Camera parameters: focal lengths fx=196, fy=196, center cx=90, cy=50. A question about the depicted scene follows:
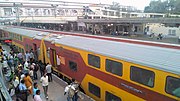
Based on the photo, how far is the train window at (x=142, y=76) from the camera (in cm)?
607

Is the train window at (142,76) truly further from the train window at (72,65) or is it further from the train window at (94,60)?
the train window at (72,65)

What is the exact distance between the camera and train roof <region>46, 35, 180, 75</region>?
5.70 m

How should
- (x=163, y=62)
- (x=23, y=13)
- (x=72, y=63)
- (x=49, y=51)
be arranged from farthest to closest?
(x=23, y=13), (x=49, y=51), (x=72, y=63), (x=163, y=62)

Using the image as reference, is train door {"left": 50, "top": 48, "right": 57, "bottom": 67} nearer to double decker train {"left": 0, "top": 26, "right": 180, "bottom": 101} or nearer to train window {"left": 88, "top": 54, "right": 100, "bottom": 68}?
double decker train {"left": 0, "top": 26, "right": 180, "bottom": 101}

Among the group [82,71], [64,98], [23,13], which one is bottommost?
[64,98]

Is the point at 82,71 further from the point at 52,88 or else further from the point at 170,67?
the point at 170,67

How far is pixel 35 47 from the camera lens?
1638 cm

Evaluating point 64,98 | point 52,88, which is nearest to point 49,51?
point 52,88

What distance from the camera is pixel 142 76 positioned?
636 centimetres

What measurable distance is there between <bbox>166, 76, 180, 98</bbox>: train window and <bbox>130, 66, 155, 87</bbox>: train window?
54 centimetres

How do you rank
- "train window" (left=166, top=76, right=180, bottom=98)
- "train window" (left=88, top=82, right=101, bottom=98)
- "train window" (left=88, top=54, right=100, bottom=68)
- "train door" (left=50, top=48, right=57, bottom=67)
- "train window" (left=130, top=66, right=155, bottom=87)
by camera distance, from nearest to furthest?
1. "train window" (left=166, top=76, right=180, bottom=98)
2. "train window" (left=130, top=66, right=155, bottom=87)
3. "train window" (left=88, top=54, right=100, bottom=68)
4. "train window" (left=88, top=82, right=101, bottom=98)
5. "train door" (left=50, top=48, right=57, bottom=67)

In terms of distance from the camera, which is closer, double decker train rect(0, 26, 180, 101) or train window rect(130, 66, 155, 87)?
double decker train rect(0, 26, 180, 101)

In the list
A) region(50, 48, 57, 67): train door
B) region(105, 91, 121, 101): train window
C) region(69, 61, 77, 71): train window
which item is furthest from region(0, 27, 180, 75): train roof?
region(50, 48, 57, 67): train door

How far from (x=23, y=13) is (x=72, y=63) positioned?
242ft
